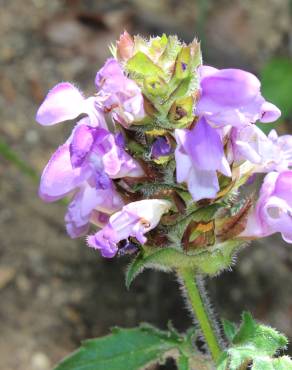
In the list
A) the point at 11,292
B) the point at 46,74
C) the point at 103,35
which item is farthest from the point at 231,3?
the point at 11,292

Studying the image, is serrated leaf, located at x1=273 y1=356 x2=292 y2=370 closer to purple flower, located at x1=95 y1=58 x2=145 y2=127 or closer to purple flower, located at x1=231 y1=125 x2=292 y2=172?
purple flower, located at x1=231 y1=125 x2=292 y2=172

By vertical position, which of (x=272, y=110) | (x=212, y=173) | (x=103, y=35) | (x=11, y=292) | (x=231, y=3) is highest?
(x=231, y=3)

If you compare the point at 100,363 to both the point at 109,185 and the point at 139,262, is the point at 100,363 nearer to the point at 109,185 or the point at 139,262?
the point at 139,262

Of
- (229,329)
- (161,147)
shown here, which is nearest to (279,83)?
(229,329)

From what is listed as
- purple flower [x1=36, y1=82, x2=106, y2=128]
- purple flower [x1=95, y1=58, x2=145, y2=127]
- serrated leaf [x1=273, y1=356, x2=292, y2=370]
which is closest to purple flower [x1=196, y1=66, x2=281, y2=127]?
purple flower [x1=95, y1=58, x2=145, y2=127]

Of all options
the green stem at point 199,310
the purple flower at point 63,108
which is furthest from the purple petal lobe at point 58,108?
the green stem at point 199,310

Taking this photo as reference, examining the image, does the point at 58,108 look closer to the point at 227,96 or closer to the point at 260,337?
the point at 227,96
